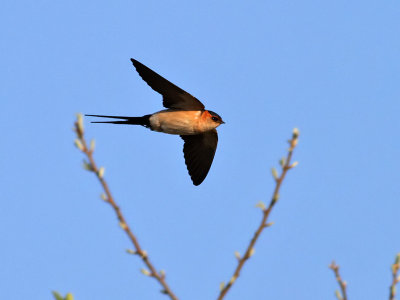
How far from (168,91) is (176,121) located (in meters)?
0.48

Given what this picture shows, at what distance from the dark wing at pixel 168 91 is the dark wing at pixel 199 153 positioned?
3.43 feet

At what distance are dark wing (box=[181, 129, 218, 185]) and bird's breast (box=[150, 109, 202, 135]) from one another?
982mm

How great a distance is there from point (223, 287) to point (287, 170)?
44cm

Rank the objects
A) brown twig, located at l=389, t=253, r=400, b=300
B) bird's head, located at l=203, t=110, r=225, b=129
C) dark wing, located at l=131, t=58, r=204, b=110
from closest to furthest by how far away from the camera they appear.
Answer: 1. brown twig, located at l=389, t=253, r=400, b=300
2. dark wing, located at l=131, t=58, r=204, b=110
3. bird's head, located at l=203, t=110, r=225, b=129

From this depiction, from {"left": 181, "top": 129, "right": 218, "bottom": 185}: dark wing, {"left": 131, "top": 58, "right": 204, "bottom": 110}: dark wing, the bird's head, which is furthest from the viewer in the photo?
{"left": 181, "top": 129, "right": 218, "bottom": 185}: dark wing

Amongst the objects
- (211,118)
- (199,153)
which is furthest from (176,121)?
(199,153)

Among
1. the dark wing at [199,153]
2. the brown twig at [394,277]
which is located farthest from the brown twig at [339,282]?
the dark wing at [199,153]

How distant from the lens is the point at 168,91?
1010 cm

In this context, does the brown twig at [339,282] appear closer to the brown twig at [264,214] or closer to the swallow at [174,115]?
the brown twig at [264,214]

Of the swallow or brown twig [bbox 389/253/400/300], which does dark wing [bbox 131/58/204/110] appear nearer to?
the swallow

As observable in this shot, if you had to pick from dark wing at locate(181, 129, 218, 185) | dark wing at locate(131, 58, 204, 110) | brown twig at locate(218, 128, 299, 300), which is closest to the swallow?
dark wing at locate(131, 58, 204, 110)

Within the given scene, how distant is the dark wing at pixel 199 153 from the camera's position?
11333 mm

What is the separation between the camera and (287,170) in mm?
2238

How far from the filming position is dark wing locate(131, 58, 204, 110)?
9.80 m
